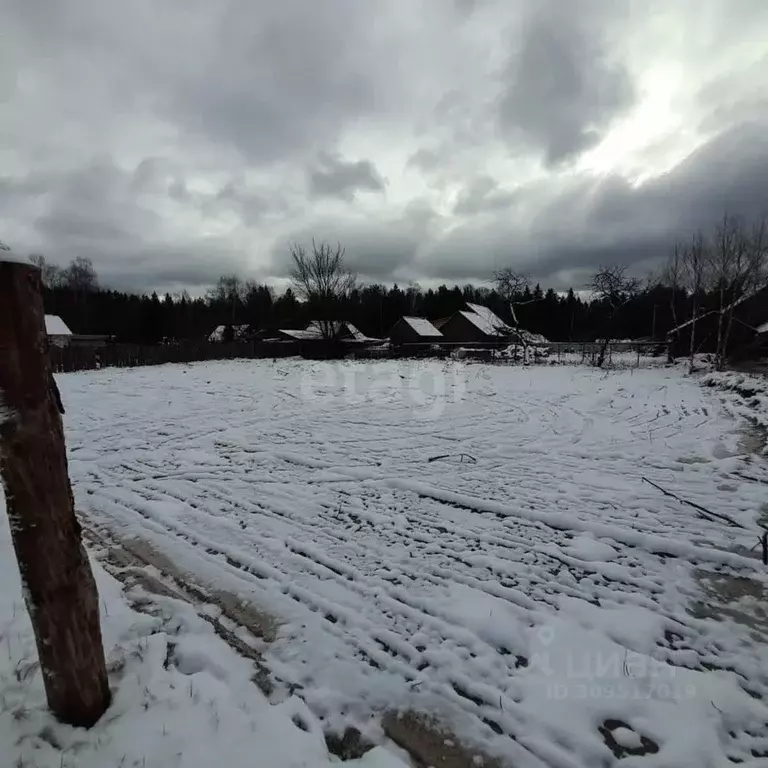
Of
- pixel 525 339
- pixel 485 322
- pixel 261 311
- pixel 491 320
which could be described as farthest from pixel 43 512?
pixel 261 311

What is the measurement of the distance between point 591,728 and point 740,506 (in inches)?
159

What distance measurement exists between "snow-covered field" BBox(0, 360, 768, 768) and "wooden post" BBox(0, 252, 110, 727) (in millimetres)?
293

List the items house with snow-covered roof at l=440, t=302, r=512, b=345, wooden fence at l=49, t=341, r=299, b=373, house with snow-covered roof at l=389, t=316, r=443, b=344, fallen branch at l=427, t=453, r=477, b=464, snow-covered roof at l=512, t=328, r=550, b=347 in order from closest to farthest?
1. fallen branch at l=427, t=453, r=477, b=464
2. wooden fence at l=49, t=341, r=299, b=373
3. snow-covered roof at l=512, t=328, r=550, b=347
4. house with snow-covered roof at l=440, t=302, r=512, b=345
5. house with snow-covered roof at l=389, t=316, r=443, b=344

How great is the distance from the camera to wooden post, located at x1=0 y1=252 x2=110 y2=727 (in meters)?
1.95

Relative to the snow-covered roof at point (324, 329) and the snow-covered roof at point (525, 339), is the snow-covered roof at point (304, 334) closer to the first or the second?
the snow-covered roof at point (324, 329)

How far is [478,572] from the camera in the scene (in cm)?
383

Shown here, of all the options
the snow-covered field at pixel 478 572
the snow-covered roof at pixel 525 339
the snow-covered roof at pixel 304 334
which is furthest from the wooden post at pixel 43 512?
the snow-covered roof at pixel 304 334

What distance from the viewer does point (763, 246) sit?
22.3 meters

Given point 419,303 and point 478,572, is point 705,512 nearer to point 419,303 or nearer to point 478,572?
point 478,572

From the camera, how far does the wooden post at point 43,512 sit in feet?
6.39

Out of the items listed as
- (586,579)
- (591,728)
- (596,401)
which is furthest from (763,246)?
(591,728)

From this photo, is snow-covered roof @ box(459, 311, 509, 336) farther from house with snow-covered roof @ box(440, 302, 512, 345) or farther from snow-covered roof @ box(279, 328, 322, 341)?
snow-covered roof @ box(279, 328, 322, 341)

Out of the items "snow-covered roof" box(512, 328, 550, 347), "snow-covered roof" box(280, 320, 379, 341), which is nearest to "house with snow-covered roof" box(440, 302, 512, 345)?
"snow-covered roof" box(512, 328, 550, 347)

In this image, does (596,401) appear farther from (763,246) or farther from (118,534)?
(763,246)
